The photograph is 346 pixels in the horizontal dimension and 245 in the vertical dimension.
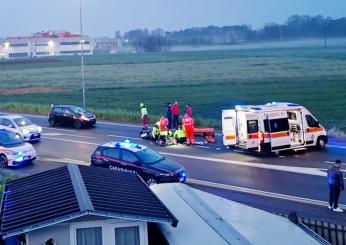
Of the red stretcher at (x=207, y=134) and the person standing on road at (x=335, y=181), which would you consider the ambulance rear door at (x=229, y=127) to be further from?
the person standing on road at (x=335, y=181)

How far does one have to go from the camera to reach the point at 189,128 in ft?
88.6

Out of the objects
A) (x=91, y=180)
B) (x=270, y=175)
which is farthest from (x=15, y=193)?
(x=270, y=175)

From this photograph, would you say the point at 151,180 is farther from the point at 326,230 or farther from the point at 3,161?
the point at 326,230

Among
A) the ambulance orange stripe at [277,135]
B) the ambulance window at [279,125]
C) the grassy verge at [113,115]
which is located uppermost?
the ambulance window at [279,125]

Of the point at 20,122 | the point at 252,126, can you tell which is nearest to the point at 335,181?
the point at 252,126

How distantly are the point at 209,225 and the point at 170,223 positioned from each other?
1.02 m

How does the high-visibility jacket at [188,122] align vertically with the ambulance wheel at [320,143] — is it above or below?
above

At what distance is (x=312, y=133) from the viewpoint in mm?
24969

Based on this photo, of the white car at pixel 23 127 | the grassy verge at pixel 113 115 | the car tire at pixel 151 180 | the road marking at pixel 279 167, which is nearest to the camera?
the car tire at pixel 151 180

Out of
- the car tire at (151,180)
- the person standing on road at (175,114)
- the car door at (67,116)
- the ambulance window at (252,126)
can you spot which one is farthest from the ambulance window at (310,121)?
the car door at (67,116)

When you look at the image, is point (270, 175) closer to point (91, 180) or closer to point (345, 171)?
point (345, 171)

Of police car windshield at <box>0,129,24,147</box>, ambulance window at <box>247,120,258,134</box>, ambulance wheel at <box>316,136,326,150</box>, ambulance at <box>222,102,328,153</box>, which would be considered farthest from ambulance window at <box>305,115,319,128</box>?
police car windshield at <box>0,129,24,147</box>

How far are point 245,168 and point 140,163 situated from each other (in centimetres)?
457

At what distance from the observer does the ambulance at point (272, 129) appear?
2372 centimetres
